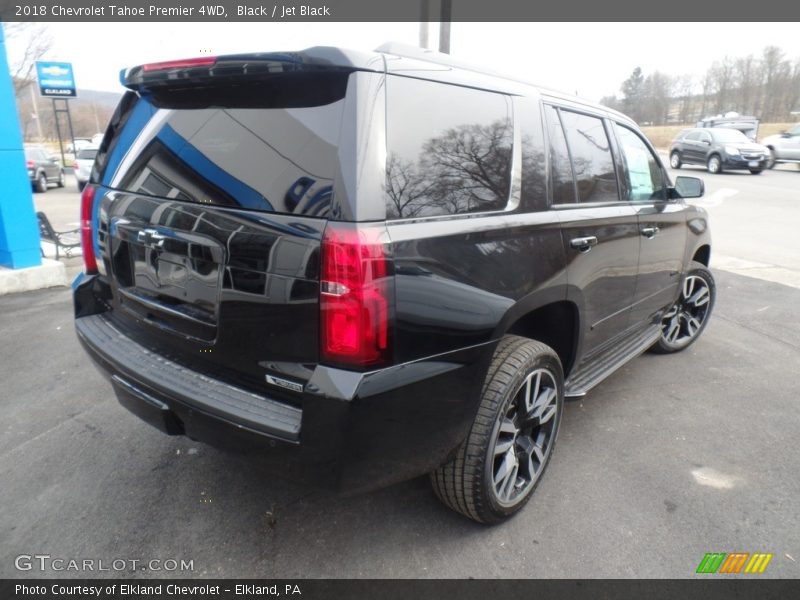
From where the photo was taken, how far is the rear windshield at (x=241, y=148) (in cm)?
183

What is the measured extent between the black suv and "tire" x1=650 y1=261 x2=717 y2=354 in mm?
2143

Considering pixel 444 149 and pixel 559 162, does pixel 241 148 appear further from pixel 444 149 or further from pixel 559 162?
pixel 559 162

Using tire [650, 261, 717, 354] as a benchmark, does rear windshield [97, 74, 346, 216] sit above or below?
above

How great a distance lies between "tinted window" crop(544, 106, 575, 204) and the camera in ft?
8.72

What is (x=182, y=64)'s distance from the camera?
207 cm

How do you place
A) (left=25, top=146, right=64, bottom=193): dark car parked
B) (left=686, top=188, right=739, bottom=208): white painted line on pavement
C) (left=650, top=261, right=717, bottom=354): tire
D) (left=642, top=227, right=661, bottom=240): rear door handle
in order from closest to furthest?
(left=642, top=227, right=661, bottom=240): rear door handle
(left=650, top=261, right=717, bottom=354): tire
(left=686, top=188, right=739, bottom=208): white painted line on pavement
(left=25, top=146, right=64, bottom=193): dark car parked

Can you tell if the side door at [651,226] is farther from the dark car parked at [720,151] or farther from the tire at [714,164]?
the tire at [714,164]

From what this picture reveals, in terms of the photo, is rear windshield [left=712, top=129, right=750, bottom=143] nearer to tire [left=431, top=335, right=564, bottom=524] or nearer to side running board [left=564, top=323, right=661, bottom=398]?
side running board [left=564, top=323, right=661, bottom=398]

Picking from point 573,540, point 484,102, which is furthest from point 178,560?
point 484,102

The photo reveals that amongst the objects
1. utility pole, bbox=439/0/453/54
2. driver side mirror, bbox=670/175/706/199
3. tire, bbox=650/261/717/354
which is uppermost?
utility pole, bbox=439/0/453/54

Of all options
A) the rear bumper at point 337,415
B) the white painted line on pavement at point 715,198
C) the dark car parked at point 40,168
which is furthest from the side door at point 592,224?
the dark car parked at point 40,168

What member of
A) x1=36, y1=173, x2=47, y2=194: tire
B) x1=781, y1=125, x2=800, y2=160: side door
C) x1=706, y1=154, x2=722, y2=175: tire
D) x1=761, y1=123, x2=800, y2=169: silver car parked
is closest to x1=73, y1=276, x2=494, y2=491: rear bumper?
x1=36, y1=173, x2=47, y2=194: tire

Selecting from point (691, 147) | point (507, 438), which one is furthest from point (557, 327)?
point (691, 147)

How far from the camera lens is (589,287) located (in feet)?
Answer: 9.36
